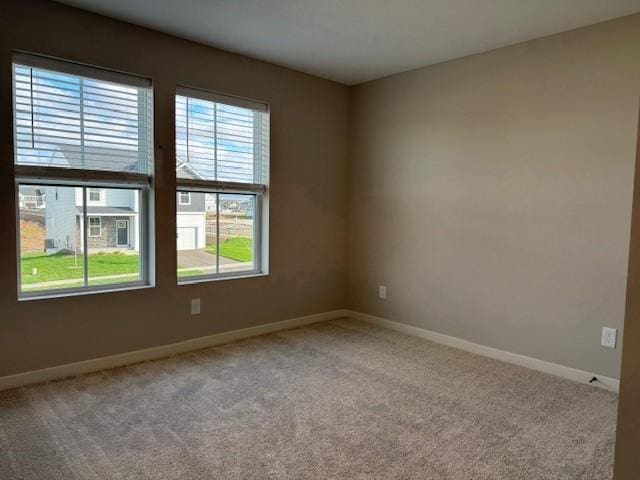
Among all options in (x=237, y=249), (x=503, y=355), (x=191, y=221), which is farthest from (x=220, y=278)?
(x=503, y=355)

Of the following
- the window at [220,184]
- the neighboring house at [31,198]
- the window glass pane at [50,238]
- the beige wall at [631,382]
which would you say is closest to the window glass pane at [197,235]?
the window at [220,184]

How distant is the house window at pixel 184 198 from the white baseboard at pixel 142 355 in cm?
115

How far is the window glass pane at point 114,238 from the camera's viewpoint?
124 inches

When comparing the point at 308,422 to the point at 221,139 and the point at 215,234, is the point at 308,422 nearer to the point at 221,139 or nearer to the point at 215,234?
the point at 215,234

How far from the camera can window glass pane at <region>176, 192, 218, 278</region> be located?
3.56m

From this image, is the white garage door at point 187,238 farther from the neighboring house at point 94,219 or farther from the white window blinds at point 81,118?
the white window blinds at point 81,118

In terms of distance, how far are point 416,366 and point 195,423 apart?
171cm

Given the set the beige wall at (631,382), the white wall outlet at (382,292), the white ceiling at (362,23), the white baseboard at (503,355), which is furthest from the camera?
the white wall outlet at (382,292)

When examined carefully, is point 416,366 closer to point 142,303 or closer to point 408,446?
point 408,446

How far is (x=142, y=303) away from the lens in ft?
10.9

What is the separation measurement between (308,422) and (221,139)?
8.06ft

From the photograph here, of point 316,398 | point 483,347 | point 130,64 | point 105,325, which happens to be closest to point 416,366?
point 483,347

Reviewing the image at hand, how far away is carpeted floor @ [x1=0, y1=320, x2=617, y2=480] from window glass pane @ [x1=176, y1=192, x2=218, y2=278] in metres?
0.74

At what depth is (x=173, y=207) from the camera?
→ 135 inches
